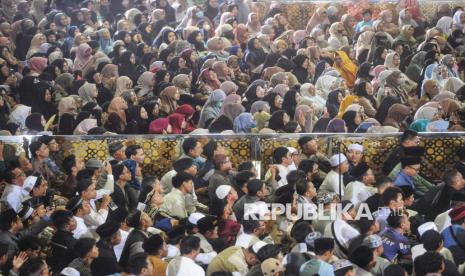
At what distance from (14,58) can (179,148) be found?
5.57 metres

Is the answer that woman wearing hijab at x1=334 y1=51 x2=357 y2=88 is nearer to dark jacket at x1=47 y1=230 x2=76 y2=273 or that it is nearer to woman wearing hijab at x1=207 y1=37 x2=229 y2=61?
woman wearing hijab at x1=207 y1=37 x2=229 y2=61

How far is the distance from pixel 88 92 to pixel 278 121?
3614mm

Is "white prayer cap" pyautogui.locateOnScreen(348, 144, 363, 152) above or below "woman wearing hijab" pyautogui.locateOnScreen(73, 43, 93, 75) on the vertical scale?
below

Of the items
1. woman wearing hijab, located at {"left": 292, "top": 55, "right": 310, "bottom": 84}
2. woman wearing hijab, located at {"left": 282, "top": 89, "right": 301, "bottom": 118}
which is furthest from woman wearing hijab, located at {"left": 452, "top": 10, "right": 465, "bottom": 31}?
woman wearing hijab, located at {"left": 282, "top": 89, "right": 301, "bottom": 118}

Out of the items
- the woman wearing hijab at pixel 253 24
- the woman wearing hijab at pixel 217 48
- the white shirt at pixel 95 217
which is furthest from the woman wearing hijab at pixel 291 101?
the white shirt at pixel 95 217

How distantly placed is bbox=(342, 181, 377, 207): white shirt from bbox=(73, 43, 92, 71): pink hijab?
270 inches

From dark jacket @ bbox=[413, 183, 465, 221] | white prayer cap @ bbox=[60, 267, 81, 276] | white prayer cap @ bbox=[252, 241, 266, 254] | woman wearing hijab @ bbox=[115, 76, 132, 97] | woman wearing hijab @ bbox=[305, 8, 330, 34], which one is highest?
woman wearing hijab @ bbox=[305, 8, 330, 34]

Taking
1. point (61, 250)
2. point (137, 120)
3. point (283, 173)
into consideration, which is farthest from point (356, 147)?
point (61, 250)

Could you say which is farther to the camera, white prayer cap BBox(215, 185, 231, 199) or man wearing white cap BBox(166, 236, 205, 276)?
white prayer cap BBox(215, 185, 231, 199)

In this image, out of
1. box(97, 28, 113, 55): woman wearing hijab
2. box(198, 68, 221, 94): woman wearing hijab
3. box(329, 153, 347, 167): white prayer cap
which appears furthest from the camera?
box(97, 28, 113, 55): woman wearing hijab

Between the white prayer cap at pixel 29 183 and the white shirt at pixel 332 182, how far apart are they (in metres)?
4.16

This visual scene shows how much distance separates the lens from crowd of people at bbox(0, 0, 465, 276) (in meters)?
18.9

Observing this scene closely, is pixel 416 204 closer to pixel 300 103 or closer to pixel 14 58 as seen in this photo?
pixel 300 103

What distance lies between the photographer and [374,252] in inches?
736
